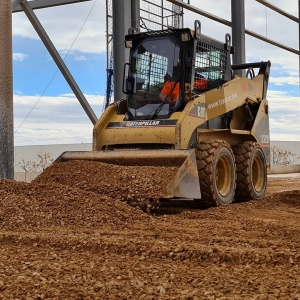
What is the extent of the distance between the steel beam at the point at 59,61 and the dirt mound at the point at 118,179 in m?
5.43

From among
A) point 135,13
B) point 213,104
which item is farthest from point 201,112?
point 135,13

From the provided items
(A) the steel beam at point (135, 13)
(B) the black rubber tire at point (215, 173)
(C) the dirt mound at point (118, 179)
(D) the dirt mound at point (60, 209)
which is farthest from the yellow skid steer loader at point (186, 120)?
(A) the steel beam at point (135, 13)

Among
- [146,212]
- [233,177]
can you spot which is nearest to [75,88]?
[233,177]

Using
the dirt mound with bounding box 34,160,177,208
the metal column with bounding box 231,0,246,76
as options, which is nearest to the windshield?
the dirt mound with bounding box 34,160,177,208

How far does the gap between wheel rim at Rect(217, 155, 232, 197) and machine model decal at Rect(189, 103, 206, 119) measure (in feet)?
2.18

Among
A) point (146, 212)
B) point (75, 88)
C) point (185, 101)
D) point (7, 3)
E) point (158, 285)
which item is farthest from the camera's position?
point (75, 88)

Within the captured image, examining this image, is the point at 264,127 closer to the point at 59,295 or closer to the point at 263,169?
the point at 263,169

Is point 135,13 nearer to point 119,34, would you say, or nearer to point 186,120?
point 119,34

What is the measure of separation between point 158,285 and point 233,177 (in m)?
4.61

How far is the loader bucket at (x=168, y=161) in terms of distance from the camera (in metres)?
6.14

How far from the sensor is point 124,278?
125 inches

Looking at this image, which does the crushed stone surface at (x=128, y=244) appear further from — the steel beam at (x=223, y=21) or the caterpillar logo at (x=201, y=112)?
the steel beam at (x=223, y=21)

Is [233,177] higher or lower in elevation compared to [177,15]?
lower

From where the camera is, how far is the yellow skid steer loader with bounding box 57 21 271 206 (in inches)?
269
